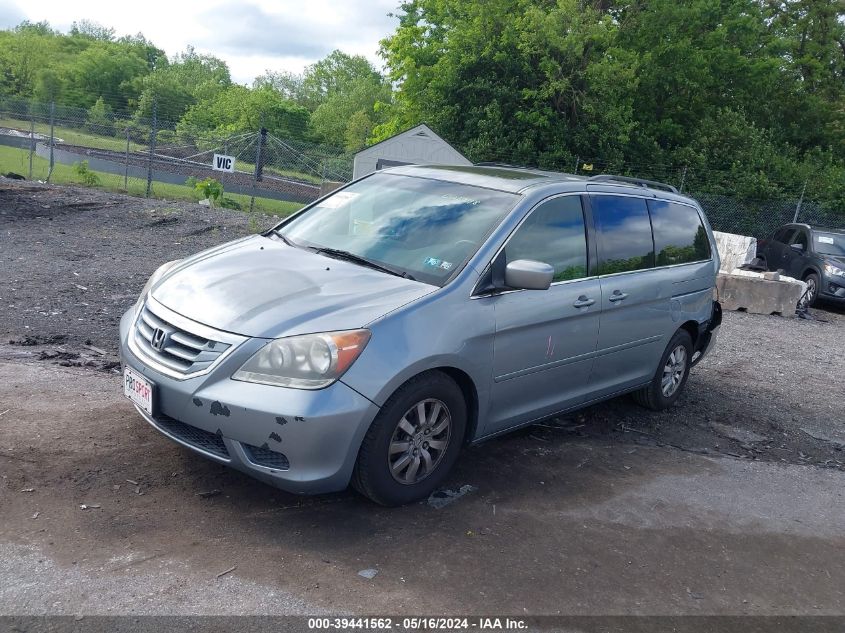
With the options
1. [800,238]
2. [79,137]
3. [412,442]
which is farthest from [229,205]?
[412,442]

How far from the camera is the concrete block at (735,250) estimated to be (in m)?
16.3

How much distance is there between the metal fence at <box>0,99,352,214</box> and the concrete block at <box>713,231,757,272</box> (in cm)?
1154

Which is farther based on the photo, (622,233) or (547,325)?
(622,233)

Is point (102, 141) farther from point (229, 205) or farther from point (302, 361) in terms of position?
point (302, 361)

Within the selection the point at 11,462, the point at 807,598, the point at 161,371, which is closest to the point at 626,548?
the point at 807,598

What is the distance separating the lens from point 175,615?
121 inches

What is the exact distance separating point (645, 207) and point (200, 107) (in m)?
55.5

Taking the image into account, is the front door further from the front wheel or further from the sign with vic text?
the sign with vic text

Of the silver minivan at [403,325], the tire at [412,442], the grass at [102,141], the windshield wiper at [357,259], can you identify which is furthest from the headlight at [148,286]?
the grass at [102,141]

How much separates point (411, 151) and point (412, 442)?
55.2 ft

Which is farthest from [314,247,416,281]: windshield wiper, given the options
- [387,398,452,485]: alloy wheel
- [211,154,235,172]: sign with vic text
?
[211,154,235,172]: sign with vic text

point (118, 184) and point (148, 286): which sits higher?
point (148, 286)

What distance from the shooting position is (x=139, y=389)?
4082 mm

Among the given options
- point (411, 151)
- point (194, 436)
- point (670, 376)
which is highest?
point (411, 151)
